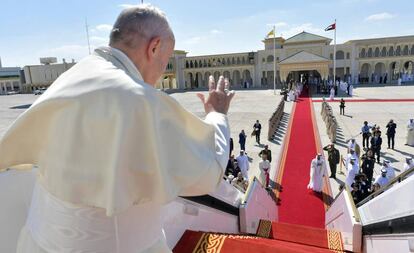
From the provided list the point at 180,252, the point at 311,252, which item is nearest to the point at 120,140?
the point at 180,252

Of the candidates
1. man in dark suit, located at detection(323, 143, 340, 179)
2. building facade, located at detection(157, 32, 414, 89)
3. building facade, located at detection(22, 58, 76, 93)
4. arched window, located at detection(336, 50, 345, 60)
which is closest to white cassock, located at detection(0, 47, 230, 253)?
man in dark suit, located at detection(323, 143, 340, 179)

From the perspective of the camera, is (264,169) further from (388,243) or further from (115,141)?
(115,141)

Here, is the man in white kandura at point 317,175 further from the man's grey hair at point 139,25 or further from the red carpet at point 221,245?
the man's grey hair at point 139,25

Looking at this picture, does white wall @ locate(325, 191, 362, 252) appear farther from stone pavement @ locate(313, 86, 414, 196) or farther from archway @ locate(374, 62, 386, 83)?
archway @ locate(374, 62, 386, 83)

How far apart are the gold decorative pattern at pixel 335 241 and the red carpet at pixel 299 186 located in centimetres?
246

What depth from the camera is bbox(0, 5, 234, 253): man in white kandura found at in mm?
1122

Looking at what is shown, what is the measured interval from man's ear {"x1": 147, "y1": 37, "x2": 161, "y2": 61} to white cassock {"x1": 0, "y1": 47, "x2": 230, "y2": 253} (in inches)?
3.7

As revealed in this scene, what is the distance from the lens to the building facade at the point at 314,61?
42438 mm

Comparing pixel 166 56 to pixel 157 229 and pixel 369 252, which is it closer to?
pixel 157 229

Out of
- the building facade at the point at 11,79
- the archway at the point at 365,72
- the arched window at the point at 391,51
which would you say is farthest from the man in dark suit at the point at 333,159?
the building facade at the point at 11,79

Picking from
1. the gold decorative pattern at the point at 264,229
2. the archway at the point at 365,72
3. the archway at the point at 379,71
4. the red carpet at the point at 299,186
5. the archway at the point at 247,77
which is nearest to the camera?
the gold decorative pattern at the point at 264,229

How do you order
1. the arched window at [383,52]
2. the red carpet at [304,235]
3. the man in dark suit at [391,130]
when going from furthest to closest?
the arched window at [383,52] → the man in dark suit at [391,130] → the red carpet at [304,235]

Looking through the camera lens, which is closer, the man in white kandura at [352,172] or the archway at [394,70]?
the man in white kandura at [352,172]

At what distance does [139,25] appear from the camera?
1.31m
